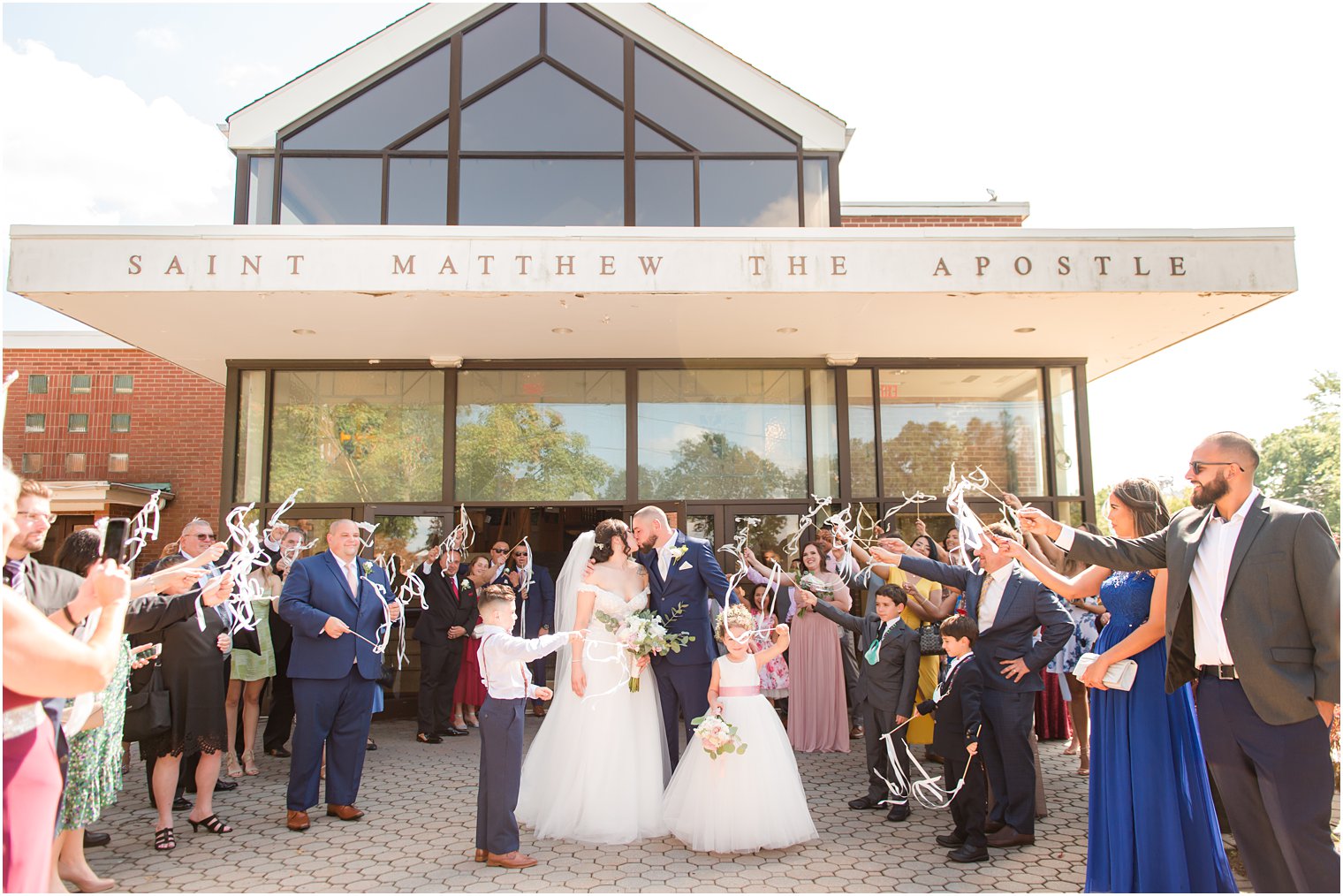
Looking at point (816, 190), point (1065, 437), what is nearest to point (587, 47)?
point (816, 190)

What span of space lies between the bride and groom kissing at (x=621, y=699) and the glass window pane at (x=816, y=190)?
5516 millimetres

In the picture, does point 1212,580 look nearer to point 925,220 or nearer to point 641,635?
point 641,635

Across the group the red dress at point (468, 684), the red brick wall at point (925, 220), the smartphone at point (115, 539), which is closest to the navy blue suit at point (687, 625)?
the smartphone at point (115, 539)

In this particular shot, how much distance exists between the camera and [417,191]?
9.95m

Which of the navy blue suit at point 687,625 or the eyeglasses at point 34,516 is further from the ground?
the eyeglasses at point 34,516

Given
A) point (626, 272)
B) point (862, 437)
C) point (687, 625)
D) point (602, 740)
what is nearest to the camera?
point (602, 740)

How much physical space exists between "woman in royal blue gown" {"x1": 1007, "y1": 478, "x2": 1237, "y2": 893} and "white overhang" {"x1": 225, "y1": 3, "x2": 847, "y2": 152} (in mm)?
7235

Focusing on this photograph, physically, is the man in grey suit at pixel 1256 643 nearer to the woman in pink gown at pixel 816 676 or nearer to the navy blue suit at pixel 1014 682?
the navy blue suit at pixel 1014 682

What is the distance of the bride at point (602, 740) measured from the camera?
17.8 feet

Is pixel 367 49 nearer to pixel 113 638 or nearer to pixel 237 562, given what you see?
pixel 237 562

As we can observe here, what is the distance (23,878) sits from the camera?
2.45m

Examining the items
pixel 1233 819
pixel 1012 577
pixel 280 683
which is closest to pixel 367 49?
pixel 280 683

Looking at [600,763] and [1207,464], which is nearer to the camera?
[1207,464]

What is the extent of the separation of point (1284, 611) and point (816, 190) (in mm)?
7765
